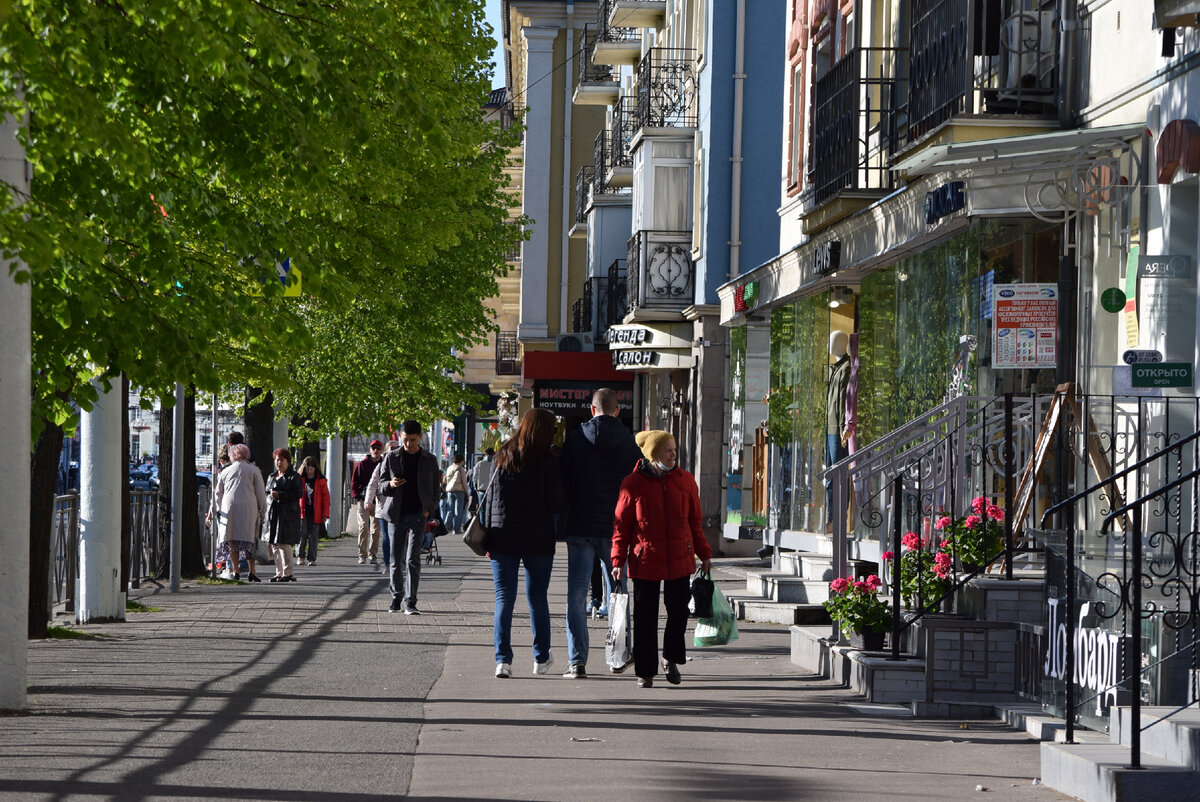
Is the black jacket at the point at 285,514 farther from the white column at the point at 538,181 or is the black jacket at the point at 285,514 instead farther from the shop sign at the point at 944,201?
the white column at the point at 538,181

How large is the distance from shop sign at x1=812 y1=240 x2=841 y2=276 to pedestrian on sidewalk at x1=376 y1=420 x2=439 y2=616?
4983 mm

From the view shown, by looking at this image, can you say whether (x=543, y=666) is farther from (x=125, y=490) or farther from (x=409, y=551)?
(x=125, y=490)

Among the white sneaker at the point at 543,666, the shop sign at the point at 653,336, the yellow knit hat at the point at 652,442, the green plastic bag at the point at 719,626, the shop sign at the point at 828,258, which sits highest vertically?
the shop sign at the point at 828,258

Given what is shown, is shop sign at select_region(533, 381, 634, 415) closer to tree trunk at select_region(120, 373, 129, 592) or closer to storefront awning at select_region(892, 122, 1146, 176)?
tree trunk at select_region(120, 373, 129, 592)

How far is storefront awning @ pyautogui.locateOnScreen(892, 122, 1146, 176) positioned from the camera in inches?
506

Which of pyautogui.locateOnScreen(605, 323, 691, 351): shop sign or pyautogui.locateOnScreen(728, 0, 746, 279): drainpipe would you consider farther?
pyautogui.locateOnScreen(605, 323, 691, 351): shop sign

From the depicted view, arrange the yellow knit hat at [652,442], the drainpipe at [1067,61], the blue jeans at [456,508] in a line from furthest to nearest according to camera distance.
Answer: the blue jeans at [456,508] < the drainpipe at [1067,61] < the yellow knit hat at [652,442]

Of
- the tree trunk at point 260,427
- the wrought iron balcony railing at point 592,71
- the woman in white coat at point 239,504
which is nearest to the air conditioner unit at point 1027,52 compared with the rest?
the woman in white coat at point 239,504

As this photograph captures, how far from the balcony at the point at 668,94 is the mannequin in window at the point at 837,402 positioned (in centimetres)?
1458

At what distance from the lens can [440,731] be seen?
9977 mm

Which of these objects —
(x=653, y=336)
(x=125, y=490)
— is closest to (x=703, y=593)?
(x=125, y=490)

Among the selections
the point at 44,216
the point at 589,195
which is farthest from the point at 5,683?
the point at 589,195

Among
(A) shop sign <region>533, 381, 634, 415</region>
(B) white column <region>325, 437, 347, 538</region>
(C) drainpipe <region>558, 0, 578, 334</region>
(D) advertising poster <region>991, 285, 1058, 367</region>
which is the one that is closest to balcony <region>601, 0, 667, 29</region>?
(B) white column <region>325, 437, 347, 538</region>

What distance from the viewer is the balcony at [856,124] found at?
18.3 meters
